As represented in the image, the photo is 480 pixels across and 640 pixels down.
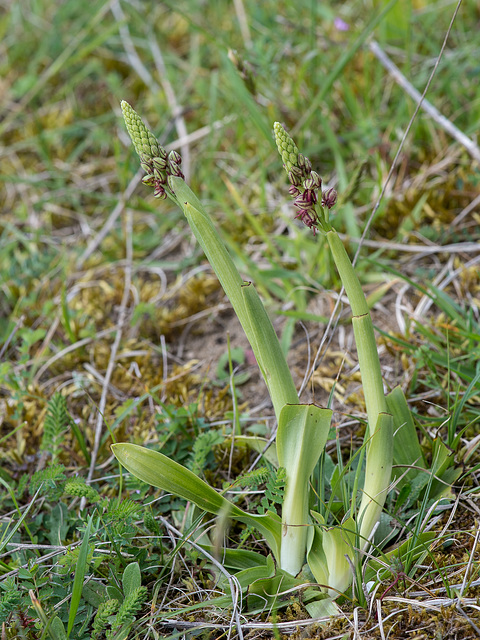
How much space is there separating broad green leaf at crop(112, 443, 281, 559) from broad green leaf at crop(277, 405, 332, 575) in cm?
6

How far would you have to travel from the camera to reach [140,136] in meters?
1.34

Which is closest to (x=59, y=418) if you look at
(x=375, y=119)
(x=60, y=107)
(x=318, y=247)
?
(x=318, y=247)

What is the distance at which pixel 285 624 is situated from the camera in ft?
4.89

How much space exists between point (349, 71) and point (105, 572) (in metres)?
3.25

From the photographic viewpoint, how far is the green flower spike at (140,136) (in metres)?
1.34

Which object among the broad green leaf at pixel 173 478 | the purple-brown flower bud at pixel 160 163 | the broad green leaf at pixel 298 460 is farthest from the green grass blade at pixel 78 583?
the purple-brown flower bud at pixel 160 163

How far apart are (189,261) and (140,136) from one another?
5.46 ft

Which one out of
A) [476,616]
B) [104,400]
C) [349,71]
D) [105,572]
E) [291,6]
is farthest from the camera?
[291,6]

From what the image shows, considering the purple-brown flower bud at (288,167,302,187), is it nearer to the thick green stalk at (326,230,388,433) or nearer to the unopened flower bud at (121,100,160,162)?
the thick green stalk at (326,230,388,433)

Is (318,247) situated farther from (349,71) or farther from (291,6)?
(291,6)

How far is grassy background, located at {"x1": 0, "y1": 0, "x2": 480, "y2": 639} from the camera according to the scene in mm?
1730

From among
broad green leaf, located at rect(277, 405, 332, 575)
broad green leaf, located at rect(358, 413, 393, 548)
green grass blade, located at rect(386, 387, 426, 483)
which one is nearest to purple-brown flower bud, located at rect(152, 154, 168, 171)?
broad green leaf, located at rect(277, 405, 332, 575)

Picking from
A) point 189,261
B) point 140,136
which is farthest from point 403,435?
point 189,261

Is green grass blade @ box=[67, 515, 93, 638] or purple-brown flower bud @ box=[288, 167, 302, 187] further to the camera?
green grass blade @ box=[67, 515, 93, 638]
